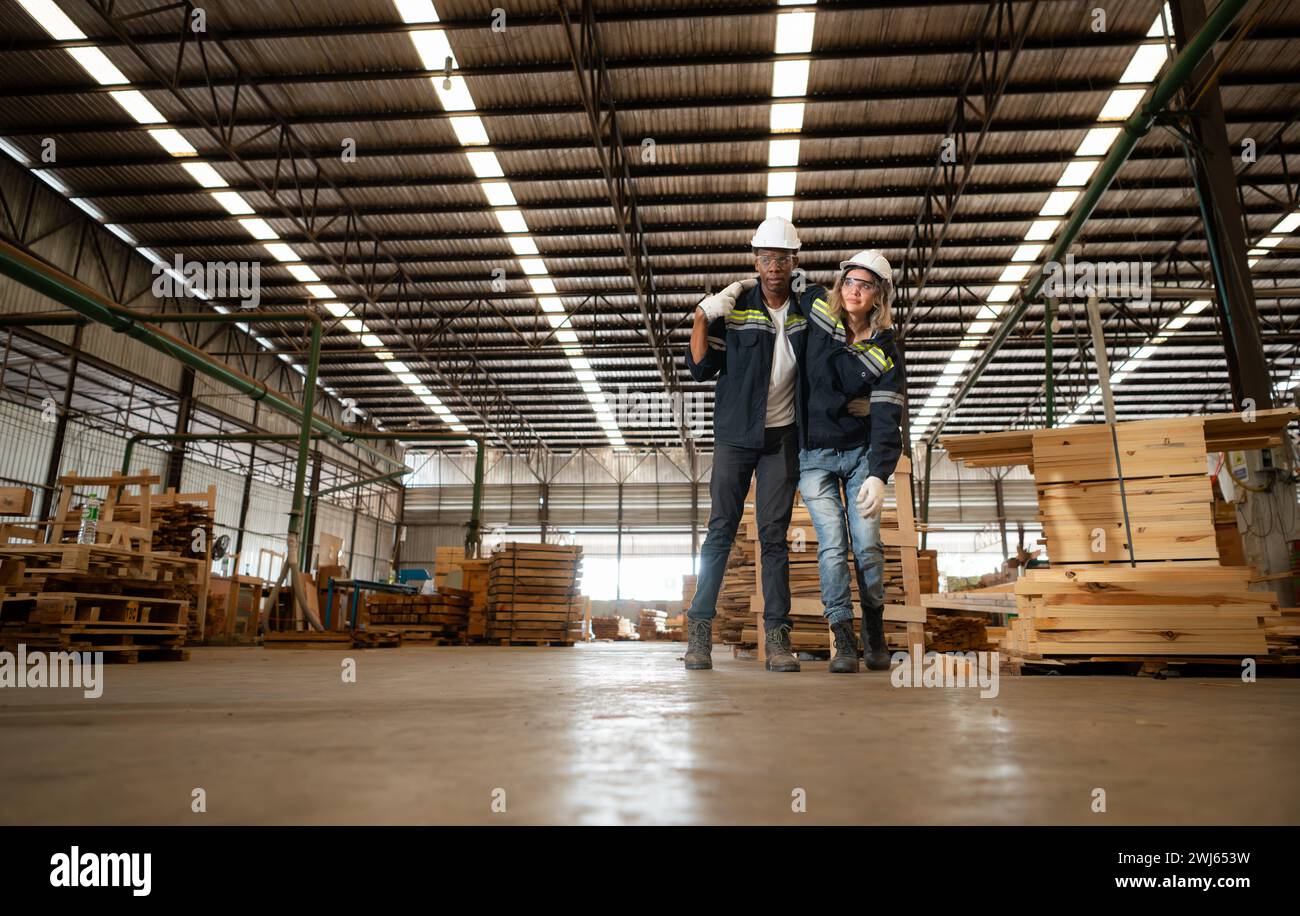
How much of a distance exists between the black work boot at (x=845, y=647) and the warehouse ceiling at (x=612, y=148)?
7.53 metres

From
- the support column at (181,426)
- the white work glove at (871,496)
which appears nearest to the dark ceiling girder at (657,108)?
the support column at (181,426)

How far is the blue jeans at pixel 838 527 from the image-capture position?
160 inches

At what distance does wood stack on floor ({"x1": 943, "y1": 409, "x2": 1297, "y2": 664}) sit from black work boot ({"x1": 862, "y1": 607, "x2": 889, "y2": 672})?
0.72 meters

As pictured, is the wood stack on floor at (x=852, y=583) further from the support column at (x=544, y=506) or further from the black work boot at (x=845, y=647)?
the support column at (x=544, y=506)

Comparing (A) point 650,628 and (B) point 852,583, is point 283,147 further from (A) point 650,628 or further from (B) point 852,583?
(A) point 650,628

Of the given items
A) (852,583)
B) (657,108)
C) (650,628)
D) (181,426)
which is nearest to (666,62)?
(657,108)

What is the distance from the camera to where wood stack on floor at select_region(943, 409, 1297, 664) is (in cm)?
378

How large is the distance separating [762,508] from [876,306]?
1.33 metres

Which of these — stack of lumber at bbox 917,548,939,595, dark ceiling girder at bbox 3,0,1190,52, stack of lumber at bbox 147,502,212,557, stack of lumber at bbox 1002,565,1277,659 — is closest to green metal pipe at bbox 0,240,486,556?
stack of lumber at bbox 147,502,212,557

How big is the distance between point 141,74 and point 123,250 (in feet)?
20.7

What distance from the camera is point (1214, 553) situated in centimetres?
414
